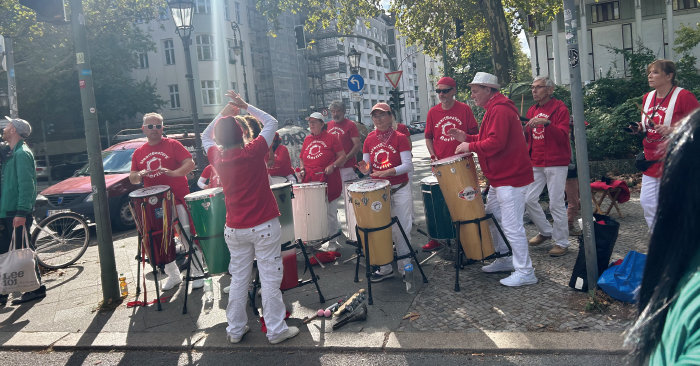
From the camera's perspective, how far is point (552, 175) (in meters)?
6.21

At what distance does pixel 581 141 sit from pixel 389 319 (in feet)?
7.47

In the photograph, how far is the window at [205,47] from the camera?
40.8m

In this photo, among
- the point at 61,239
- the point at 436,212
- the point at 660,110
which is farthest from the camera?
the point at 61,239

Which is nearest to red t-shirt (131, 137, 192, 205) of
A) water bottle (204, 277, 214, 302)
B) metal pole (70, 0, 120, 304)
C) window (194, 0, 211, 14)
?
metal pole (70, 0, 120, 304)

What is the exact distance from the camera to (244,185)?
14.2 feet

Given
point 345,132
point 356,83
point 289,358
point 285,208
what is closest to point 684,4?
point 356,83

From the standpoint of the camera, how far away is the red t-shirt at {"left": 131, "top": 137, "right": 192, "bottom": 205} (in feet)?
20.1

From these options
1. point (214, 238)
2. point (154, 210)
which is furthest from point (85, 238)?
point (214, 238)

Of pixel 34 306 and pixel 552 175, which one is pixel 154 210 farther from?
pixel 552 175

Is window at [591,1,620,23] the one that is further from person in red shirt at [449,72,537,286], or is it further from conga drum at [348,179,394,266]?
conga drum at [348,179,394,266]

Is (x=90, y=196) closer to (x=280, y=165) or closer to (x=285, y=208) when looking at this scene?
(x=280, y=165)

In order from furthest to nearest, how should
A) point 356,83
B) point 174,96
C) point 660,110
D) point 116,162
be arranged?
point 174,96 < point 356,83 < point 116,162 < point 660,110

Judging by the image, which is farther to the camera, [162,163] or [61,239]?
[61,239]

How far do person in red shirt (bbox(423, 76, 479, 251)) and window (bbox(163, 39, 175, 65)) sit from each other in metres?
38.3
